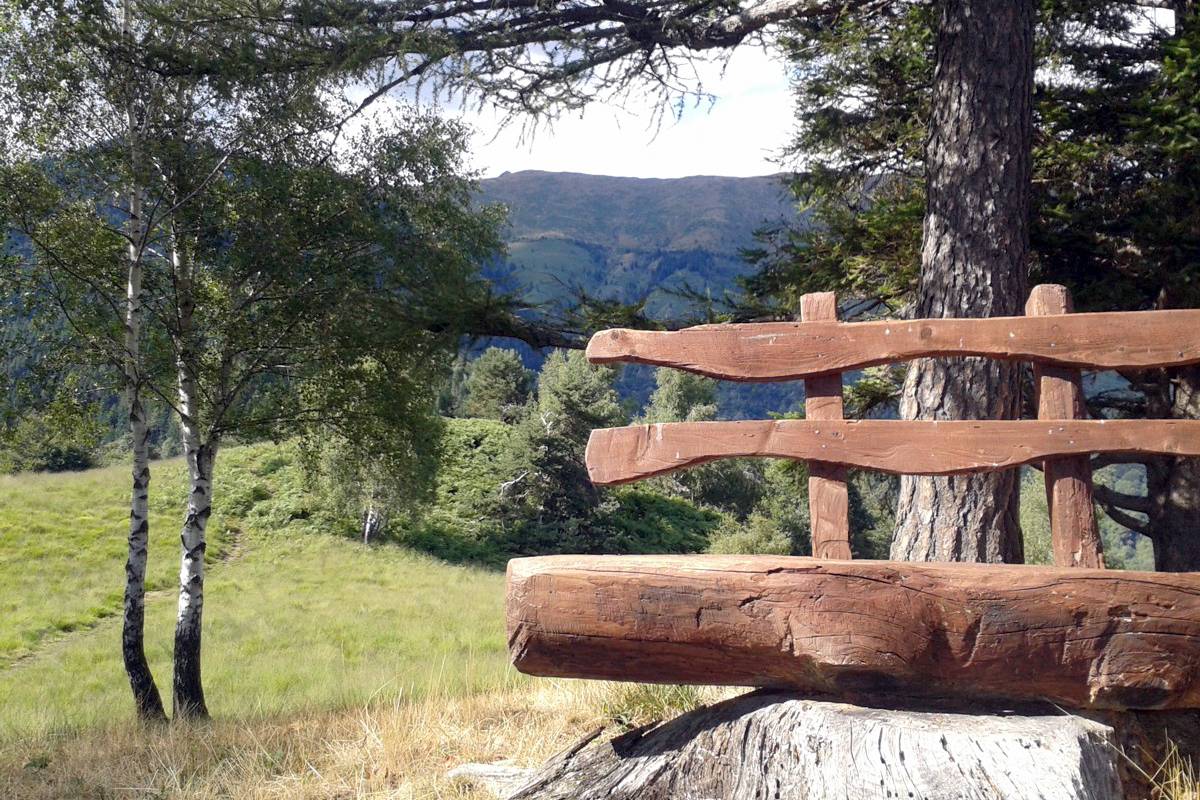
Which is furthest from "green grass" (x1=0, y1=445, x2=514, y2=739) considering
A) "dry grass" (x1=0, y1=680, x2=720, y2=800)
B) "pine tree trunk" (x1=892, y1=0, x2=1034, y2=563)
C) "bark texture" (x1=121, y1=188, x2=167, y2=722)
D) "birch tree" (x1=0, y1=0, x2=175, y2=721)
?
"pine tree trunk" (x1=892, y1=0, x2=1034, y2=563)

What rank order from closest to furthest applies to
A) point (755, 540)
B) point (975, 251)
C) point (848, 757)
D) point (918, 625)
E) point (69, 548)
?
point (848, 757), point (918, 625), point (975, 251), point (69, 548), point (755, 540)

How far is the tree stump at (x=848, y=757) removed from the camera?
10.2 feet

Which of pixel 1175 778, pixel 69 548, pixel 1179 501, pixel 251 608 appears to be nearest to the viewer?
pixel 1175 778

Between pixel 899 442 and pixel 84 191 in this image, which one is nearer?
pixel 899 442

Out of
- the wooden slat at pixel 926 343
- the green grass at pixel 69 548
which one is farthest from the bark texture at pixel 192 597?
the green grass at pixel 69 548

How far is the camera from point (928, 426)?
13.0 ft

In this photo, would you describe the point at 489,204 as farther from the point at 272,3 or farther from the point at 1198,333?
the point at 1198,333

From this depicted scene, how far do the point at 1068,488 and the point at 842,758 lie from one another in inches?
63.3

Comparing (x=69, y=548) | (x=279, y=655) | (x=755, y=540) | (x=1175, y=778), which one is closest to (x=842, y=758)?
(x=1175, y=778)

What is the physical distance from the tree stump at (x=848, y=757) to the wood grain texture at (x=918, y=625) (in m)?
0.17

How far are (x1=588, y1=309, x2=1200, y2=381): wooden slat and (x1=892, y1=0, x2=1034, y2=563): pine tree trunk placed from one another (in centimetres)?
221

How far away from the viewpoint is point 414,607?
23.5m

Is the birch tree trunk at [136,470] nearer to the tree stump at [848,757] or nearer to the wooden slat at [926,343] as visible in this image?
the tree stump at [848,757]

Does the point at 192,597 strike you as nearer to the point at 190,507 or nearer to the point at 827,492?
the point at 190,507
